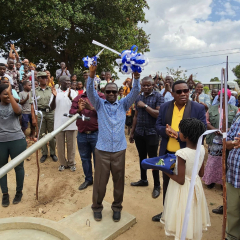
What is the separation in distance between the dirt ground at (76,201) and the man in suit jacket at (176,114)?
0.81 m

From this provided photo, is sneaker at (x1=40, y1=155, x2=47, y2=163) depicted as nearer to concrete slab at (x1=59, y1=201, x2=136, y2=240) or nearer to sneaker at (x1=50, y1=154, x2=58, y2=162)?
sneaker at (x1=50, y1=154, x2=58, y2=162)

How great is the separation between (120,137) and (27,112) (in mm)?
5018

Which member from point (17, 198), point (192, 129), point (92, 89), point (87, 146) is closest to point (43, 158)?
point (17, 198)

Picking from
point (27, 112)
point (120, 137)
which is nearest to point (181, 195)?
point (120, 137)

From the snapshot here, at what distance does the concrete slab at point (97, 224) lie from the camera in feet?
9.59

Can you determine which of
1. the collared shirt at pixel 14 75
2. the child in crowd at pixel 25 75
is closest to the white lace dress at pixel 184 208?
the collared shirt at pixel 14 75

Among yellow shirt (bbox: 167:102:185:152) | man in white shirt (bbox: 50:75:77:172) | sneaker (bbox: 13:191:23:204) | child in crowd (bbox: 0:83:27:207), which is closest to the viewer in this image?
yellow shirt (bbox: 167:102:185:152)

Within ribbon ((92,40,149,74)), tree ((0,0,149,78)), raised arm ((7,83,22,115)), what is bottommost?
raised arm ((7,83,22,115))

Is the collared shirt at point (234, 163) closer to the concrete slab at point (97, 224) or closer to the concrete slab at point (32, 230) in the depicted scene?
the concrete slab at point (97, 224)

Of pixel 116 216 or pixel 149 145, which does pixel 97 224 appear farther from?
pixel 149 145

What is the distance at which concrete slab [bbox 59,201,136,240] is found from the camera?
9.59 ft

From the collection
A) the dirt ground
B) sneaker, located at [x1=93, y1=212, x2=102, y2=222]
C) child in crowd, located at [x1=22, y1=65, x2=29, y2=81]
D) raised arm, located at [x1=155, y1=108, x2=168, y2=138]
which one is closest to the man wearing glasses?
the dirt ground

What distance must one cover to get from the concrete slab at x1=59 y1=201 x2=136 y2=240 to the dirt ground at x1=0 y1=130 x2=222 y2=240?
121 millimetres

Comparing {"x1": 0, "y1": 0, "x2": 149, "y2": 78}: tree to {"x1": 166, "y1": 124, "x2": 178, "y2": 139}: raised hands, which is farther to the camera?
{"x1": 0, "y1": 0, "x2": 149, "y2": 78}: tree
